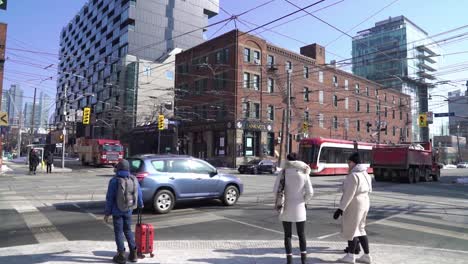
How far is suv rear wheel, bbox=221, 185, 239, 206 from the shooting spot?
12.7m

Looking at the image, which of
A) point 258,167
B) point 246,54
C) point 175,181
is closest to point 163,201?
point 175,181

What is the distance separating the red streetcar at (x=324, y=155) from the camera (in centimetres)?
3238

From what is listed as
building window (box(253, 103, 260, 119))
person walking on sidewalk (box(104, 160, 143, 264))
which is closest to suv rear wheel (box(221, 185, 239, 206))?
person walking on sidewalk (box(104, 160, 143, 264))

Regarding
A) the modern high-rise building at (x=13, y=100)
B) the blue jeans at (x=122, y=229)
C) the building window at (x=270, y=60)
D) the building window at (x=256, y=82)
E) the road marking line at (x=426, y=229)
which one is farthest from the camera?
the building window at (x=270, y=60)

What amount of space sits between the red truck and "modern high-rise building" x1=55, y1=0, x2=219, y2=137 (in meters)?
47.1

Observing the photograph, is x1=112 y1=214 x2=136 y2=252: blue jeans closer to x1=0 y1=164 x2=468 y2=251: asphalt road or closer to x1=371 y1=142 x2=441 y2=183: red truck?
x1=0 y1=164 x2=468 y2=251: asphalt road

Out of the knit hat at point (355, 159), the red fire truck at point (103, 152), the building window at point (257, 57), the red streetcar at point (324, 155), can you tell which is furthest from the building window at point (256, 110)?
the knit hat at point (355, 159)

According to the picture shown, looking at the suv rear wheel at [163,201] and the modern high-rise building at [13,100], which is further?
the modern high-rise building at [13,100]

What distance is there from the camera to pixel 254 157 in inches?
1812

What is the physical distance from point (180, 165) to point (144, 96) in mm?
60498

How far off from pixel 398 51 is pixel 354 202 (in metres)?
13.8

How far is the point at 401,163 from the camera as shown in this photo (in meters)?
26.0

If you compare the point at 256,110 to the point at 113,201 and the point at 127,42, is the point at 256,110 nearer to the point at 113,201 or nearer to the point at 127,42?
the point at 127,42

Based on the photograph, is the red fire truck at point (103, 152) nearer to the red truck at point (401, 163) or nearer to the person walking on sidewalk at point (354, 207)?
the red truck at point (401, 163)
